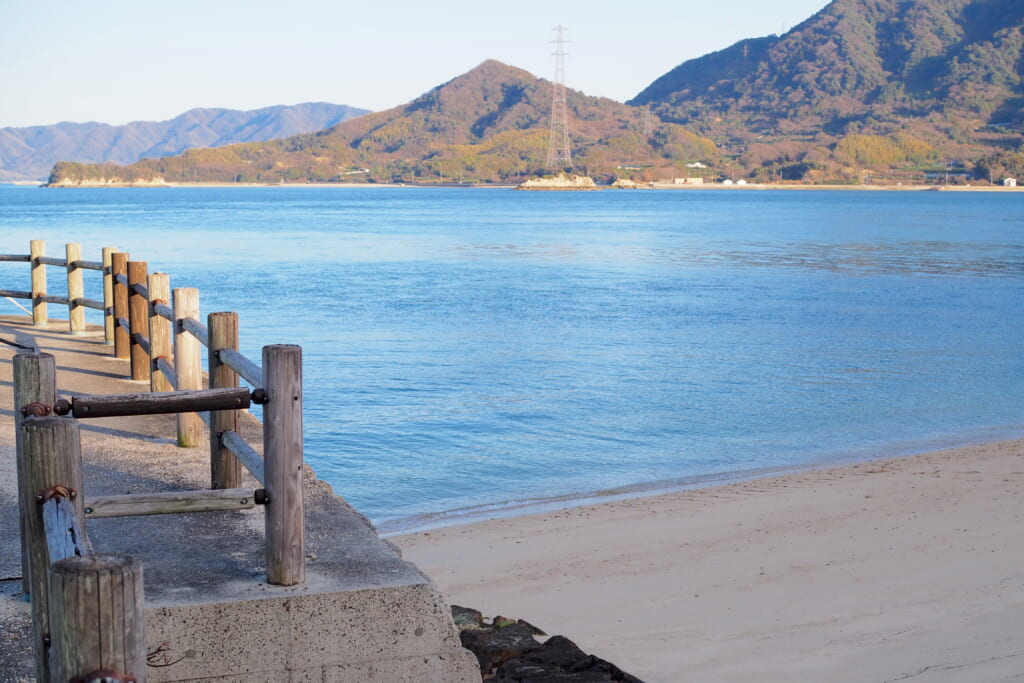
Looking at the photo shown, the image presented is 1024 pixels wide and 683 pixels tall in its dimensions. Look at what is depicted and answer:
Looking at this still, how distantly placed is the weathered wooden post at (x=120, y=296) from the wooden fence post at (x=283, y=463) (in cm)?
657

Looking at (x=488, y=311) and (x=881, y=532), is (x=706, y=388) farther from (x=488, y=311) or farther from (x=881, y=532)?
(x=488, y=311)

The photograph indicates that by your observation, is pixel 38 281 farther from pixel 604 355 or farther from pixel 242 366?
pixel 604 355

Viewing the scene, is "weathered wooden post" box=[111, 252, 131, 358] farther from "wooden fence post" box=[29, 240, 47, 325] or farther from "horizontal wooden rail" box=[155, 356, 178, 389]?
"wooden fence post" box=[29, 240, 47, 325]

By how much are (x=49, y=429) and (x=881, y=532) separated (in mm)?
8023

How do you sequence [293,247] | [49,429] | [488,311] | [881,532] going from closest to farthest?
1. [49,429]
2. [881,532]
3. [488,311]
4. [293,247]

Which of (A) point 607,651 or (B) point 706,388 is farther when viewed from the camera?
(B) point 706,388

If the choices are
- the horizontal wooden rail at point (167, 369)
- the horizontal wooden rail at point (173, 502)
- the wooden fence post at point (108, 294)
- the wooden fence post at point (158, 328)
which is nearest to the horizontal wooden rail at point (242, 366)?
the horizontal wooden rail at point (173, 502)

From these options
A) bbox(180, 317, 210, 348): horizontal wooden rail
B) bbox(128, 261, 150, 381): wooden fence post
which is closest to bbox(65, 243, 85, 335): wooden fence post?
bbox(128, 261, 150, 381): wooden fence post

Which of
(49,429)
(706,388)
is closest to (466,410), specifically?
(706,388)

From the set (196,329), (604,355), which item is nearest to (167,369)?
(196,329)

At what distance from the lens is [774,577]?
8.18 meters

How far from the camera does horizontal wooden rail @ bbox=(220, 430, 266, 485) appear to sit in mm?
4297

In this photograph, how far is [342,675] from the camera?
4.16 meters

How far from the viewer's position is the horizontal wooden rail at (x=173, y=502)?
13.4 feet
